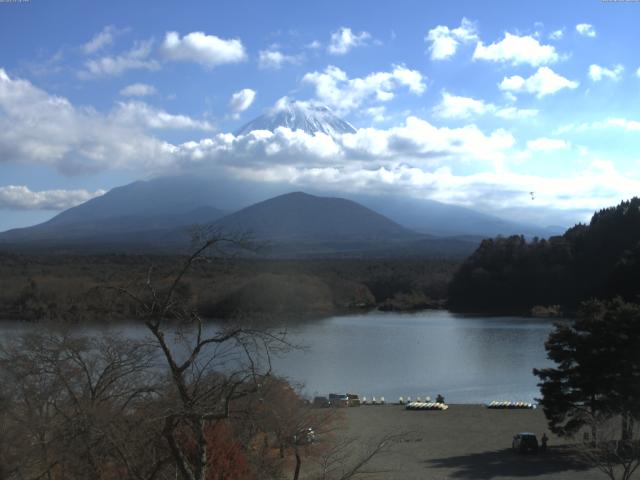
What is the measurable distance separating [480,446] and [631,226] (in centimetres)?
2996

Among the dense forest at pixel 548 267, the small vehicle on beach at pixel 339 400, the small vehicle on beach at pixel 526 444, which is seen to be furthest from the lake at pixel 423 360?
the dense forest at pixel 548 267

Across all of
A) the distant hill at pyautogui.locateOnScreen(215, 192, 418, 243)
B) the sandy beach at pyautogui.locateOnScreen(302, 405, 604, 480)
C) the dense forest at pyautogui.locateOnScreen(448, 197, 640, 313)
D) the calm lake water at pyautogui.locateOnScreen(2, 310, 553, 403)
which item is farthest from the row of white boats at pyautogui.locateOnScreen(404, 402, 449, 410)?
the distant hill at pyautogui.locateOnScreen(215, 192, 418, 243)

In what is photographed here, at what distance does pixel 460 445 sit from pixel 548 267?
30.1 metres

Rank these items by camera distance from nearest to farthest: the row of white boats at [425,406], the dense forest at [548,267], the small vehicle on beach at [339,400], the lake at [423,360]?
1. the small vehicle on beach at [339,400]
2. the row of white boats at [425,406]
3. the lake at [423,360]
4. the dense forest at [548,267]

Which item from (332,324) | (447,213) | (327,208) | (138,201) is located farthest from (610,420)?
(447,213)

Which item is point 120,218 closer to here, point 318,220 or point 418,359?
point 318,220

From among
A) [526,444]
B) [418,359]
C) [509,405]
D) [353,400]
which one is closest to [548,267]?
[418,359]

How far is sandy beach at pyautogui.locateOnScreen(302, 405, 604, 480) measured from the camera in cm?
1002

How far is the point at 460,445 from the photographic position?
12.1 m

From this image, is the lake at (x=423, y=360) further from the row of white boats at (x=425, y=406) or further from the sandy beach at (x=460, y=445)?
the sandy beach at (x=460, y=445)

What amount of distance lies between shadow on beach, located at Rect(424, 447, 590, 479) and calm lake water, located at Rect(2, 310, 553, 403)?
4140mm

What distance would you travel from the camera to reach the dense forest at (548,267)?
1500 inches

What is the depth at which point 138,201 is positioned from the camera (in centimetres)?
14650

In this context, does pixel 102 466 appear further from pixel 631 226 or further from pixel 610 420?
pixel 631 226
